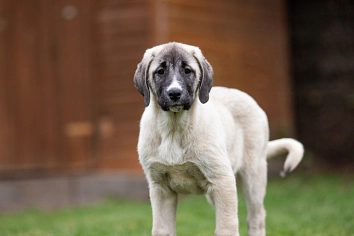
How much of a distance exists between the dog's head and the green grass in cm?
183

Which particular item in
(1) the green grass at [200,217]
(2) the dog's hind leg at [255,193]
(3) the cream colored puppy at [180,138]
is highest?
(3) the cream colored puppy at [180,138]

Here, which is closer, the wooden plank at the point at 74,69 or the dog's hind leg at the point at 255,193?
the dog's hind leg at the point at 255,193

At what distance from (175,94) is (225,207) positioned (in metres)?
0.84

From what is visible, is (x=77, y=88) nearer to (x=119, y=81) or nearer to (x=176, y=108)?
(x=119, y=81)

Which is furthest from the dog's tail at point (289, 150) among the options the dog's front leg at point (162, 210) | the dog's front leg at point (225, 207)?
the dog's front leg at point (162, 210)

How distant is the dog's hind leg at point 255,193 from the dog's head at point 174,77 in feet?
3.60

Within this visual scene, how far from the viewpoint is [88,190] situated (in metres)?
9.59

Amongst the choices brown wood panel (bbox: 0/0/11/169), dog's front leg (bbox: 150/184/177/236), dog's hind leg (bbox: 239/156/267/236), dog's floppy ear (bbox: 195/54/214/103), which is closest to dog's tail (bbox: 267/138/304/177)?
dog's hind leg (bbox: 239/156/267/236)

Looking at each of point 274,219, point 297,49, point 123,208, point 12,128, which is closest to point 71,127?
point 12,128

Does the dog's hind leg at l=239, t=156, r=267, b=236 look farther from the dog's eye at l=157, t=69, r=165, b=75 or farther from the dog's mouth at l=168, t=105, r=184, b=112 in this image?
the dog's eye at l=157, t=69, r=165, b=75

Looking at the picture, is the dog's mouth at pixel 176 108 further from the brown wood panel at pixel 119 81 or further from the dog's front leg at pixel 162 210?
the brown wood panel at pixel 119 81

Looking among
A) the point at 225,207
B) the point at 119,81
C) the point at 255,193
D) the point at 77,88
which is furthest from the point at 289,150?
the point at 77,88

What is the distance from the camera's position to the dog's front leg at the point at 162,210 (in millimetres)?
5008

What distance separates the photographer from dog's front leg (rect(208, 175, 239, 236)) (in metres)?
4.86
